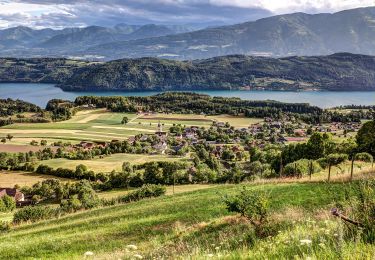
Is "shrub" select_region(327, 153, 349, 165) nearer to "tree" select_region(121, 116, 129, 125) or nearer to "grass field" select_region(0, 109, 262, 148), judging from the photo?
"grass field" select_region(0, 109, 262, 148)

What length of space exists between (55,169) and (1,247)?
56.7 m

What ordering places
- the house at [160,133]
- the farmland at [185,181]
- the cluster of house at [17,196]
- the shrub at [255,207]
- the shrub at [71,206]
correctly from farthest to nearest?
the house at [160,133] < the cluster of house at [17,196] < the shrub at [71,206] < the shrub at [255,207] < the farmland at [185,181]

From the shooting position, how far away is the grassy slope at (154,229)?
11.2m

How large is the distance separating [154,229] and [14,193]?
45.8m

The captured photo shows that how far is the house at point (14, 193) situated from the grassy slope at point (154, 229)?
129 ft

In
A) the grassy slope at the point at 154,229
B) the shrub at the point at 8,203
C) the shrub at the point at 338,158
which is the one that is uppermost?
the grassy slope at the point at 154,229

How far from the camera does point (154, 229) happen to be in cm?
1365

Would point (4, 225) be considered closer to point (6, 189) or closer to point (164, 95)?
point (6, 189)

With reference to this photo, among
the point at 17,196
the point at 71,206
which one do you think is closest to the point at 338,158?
the point at 71,206

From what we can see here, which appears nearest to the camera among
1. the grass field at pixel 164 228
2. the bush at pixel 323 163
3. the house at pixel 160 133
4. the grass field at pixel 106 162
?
the grass field at pixel 164 228

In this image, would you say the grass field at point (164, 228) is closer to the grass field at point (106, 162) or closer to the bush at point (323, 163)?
the bush at point (323, 163)

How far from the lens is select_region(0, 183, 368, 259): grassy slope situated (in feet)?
36.7

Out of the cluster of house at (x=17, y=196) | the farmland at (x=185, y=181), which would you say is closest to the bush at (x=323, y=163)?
the farmland at (x=185, y=181)

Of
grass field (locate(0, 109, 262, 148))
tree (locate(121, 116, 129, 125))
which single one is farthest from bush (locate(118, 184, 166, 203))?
tree (locate(121, 116, 129, 125))
